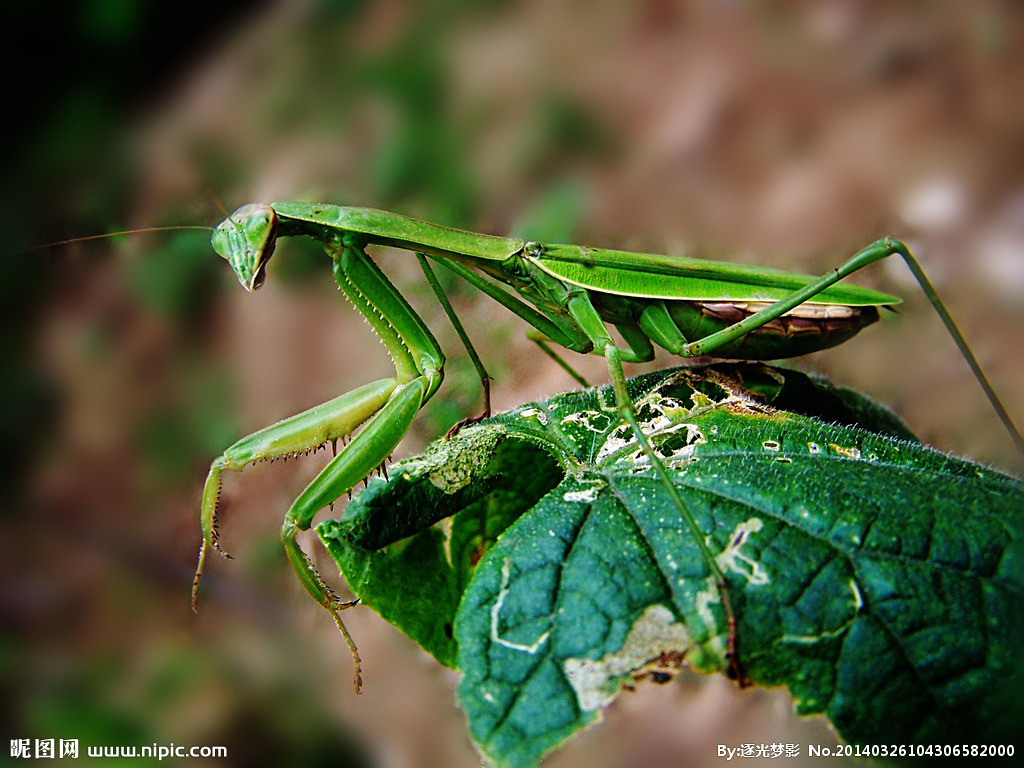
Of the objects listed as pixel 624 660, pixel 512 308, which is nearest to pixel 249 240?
pixel 512 308

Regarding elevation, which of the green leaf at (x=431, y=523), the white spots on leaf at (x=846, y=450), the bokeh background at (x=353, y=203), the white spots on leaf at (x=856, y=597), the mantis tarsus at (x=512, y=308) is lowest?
the white spots on leaf at (x=856, y=597)

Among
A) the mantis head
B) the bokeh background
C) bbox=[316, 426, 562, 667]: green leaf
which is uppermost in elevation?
the bokeh background

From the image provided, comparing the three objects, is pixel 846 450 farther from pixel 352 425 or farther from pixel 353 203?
pixel 353 203

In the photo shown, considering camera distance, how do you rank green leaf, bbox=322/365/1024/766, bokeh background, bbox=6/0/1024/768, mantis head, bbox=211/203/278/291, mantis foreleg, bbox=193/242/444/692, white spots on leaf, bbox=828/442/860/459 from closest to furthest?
green leaf, bbox=322/365/1024/766
white spots on leaf, bbox=828/442/860/459
mantis foreleg, bbox=193/242/444/692
mantis head, bbox=211/203/278/291
bokeh background, bbox=6/0/1024/768

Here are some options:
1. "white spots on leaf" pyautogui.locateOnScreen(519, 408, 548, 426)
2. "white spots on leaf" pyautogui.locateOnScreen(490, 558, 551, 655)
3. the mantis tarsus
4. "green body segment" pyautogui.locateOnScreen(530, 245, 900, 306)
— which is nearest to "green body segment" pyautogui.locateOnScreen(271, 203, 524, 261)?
the mantis tarsus

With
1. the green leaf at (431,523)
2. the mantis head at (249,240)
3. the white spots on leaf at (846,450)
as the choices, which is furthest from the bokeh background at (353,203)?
the white spots on leaf at (846,450)

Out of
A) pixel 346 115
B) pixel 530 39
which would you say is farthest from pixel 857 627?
pixel 530 39

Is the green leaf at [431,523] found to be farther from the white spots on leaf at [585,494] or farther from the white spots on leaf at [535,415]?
the white spots on leaf at [585,494]

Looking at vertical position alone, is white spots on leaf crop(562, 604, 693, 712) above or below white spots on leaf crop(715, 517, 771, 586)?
below

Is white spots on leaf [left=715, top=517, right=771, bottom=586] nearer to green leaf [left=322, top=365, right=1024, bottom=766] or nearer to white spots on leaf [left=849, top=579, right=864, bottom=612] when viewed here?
green leaf [left=322, top=365, right=1024, bottom=766]
